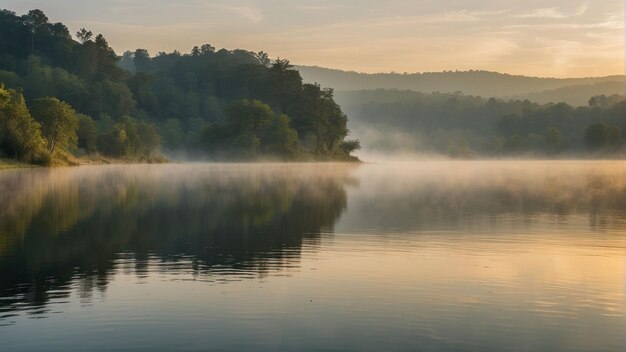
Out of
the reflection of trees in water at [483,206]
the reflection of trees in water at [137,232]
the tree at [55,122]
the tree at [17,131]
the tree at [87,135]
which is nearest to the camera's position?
the reflection of trees in water at [137,232]

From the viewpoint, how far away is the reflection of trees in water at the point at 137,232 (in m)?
28.5

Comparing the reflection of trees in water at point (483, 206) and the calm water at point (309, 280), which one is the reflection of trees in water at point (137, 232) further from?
the reflection of trees in water at point (483, 206)

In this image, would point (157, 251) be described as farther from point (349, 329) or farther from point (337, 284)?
point (349, 329)

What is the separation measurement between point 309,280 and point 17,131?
12232 centimetres

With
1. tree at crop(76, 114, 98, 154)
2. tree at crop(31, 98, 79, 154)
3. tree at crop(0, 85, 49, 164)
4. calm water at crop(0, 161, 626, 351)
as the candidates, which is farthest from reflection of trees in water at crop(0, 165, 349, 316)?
tree at crop(76, 114, 98, 154)

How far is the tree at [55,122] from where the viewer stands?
157500 mm

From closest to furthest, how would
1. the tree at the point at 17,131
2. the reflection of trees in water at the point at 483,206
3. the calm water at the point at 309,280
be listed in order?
the calm water at the point at 309,280, the reflection of trees in water at the point at 483,206, the tree at the point at 17,131

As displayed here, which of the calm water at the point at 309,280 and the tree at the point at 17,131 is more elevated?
the tree at the point at 17,131

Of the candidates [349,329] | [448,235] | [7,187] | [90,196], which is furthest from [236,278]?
[7,187]

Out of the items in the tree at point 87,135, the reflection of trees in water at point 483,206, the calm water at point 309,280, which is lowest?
the reflection of trees in water at point 483,206

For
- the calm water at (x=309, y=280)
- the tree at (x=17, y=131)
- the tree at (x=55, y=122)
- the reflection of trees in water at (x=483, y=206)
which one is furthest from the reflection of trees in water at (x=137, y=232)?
the tree at (x=55, y=122)

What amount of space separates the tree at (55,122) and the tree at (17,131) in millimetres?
12220

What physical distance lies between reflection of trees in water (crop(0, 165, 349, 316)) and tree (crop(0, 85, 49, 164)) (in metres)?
68.4

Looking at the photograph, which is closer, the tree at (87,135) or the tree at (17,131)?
the tree at (17,131)
